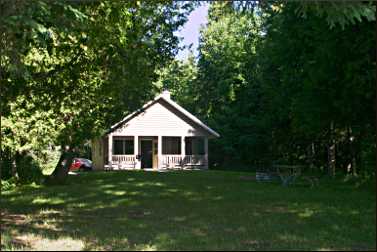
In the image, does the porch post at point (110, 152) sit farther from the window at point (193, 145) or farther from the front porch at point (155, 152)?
the window at point (193, 145)

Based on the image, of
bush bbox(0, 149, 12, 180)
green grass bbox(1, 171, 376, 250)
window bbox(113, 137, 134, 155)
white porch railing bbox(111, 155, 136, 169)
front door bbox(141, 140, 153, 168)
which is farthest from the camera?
front door bbox(141, 140, 153, 168)

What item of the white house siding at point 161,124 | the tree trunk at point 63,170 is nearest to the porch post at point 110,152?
the white house siding at point 161,124

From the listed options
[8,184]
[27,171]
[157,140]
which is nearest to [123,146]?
[157,140]

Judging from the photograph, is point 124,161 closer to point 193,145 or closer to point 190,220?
point 193,145

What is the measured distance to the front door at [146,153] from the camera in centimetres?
4300

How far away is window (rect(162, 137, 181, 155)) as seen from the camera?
43.3 m

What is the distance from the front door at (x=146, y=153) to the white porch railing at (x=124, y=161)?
1.64m

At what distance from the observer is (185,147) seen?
1729 inches

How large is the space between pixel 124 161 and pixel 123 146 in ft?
5.70

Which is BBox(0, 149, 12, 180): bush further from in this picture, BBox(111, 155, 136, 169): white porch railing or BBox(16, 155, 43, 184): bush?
BBox(111, 155, 136, 169): white porch railing

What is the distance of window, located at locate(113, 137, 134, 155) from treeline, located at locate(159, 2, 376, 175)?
7.27 meters

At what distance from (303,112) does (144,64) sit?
20.5 ft

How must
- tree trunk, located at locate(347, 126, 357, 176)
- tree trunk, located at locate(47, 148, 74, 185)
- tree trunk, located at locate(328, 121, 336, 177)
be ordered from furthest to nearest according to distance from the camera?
tree trunk, located at locate(328, 121, 336, 177) → tree trunk, located at locate(347, 126, 357, 176) → tree trunk, located at locate(47, 148, 74, 185)

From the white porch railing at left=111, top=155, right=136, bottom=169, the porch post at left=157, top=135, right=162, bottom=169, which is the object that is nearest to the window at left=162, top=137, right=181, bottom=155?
the porch post at left=157, top=135, right=162, bottom=169
